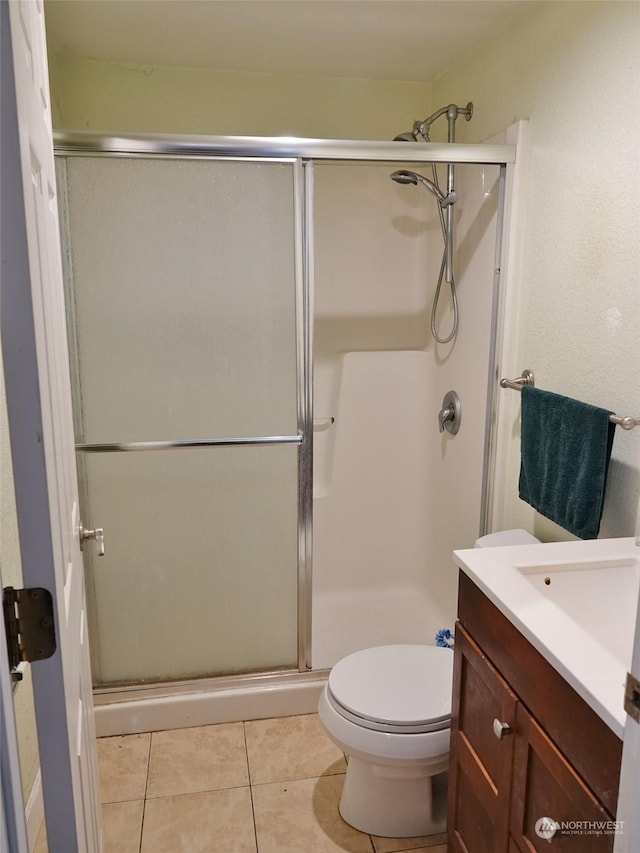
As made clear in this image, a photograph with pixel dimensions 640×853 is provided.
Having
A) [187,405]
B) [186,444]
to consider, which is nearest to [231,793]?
[186,444]

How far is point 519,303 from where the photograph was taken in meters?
2.08

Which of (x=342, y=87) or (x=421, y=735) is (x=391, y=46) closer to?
(x=342, y=87)

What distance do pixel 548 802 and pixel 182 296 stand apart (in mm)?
1596

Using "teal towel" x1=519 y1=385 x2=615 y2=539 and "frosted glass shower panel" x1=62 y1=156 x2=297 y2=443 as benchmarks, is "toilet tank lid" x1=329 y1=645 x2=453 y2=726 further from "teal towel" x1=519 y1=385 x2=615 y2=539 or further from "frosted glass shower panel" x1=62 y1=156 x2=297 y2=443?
"frosted glass shower panel" x1=62 y1=156 x2=297 y2=443

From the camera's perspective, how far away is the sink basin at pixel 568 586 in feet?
3.96

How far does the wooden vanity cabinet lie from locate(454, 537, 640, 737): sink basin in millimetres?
52

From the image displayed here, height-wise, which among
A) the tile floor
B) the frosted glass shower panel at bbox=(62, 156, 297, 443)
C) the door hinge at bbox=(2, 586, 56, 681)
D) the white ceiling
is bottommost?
the tile floor

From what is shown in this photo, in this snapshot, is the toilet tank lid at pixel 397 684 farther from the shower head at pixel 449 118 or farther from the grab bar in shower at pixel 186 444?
the shower head at pixel 449 118

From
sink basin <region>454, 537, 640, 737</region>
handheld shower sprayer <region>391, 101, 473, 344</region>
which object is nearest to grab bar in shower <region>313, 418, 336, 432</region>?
handheld shower sprayer <region>391, 101, 473, 344</region>

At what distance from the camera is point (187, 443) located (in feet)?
6.84

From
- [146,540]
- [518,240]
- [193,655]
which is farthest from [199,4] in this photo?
[193,655]

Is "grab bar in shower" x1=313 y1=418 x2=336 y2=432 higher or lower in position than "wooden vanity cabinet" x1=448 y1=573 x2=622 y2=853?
higher

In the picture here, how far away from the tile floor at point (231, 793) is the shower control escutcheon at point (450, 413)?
1228 millimetres

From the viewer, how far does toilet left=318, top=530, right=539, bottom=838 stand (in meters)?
1.64
